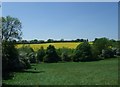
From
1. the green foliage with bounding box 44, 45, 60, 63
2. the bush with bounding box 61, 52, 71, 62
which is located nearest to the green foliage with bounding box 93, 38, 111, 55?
the bush with bounding box 61, 52, 71, 62

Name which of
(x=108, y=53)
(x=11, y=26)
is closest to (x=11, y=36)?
(x=11, y=26)

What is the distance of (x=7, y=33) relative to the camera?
68.3m

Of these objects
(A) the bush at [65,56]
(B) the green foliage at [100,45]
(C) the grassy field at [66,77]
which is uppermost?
(B) the green foliage at [100,45]

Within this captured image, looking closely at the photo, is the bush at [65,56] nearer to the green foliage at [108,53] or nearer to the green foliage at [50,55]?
the green foliage at [50,55]

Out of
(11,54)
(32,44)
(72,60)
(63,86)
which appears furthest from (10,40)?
(32,44)

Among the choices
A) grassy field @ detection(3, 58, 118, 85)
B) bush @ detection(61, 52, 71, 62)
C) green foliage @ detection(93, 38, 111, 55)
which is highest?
green foliage @ detection(93, 38, 111, 55)

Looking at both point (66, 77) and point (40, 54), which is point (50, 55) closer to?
point (40, 54)

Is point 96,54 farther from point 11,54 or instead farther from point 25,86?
point 25,86

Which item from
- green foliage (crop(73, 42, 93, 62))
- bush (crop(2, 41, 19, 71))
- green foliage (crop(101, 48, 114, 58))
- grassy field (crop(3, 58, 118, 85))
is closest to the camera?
grassy field (crop(3, 58, 118, 85))

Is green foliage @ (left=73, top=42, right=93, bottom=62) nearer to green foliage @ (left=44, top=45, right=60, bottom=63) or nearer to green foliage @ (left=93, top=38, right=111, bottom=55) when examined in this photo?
green foliage @ (left=44, top=45, right=60, bottom=63)

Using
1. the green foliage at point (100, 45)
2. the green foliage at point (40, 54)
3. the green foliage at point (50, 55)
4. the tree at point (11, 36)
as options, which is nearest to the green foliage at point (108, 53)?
the green foliage at point (100, 45)

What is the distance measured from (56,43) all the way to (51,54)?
2670 centimetres

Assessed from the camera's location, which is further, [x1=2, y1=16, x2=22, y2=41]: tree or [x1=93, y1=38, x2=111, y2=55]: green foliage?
[x1=93, y1=38, x2=111, y2=55]: green foliage

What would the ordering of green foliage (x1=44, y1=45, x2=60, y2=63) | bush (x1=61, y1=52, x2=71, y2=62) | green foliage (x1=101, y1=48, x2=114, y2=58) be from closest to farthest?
green foliage (x1=44, y1=45, x2=60, y2=63) → bush (x1=61, y1=52, x2=71, y2=62) → green foliage (x1=101, y1=48, x2=114, y2=58)
